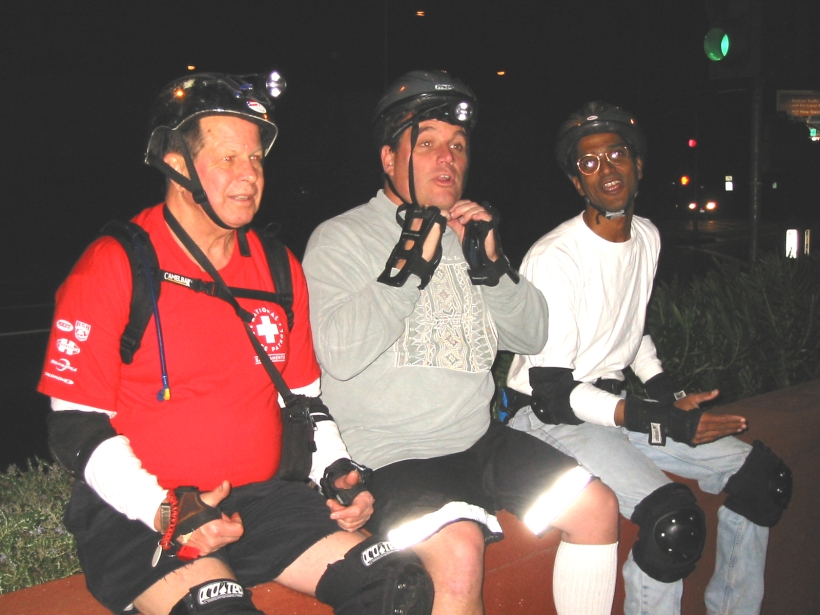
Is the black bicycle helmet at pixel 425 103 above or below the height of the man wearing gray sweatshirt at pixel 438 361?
above

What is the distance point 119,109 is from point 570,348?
74.1 feet

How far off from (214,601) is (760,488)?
2350 mm

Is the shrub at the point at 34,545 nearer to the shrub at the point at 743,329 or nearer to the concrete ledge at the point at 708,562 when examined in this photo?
the concrete ledge at the point at 708,562

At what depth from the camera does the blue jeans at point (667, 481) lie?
308 cm

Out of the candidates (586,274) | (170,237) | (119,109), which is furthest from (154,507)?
(119,109)

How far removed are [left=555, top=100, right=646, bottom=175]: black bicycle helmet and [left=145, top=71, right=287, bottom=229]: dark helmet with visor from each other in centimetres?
168

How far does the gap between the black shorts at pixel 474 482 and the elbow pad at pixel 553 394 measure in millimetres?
157

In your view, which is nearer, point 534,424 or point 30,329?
point 534,424

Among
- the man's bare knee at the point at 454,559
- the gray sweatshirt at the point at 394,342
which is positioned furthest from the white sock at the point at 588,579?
the gray sweatshirt at the point at 394,342

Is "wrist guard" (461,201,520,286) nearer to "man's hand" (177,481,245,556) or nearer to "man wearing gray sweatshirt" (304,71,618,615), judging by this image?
"man wearing gray sweatshirt" (304,71,618,615)

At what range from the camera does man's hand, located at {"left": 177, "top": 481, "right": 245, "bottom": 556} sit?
2.12 meters

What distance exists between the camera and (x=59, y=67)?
22328 mm

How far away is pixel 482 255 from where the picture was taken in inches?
122

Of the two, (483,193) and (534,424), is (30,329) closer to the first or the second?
(534,424)
